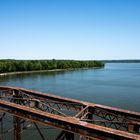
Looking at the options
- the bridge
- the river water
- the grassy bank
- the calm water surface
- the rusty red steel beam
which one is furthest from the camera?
the grassy bank

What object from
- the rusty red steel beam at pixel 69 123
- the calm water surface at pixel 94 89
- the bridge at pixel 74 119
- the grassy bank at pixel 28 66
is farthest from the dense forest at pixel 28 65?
the rusty red steel beam at pixel 69 123

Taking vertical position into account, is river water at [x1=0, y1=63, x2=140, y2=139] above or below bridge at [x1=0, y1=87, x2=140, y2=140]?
below

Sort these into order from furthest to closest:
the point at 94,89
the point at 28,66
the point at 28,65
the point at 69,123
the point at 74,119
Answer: the point at 28,65, the point at 28,66, the point at 94,89, the point at 74,119, the point at 69,123

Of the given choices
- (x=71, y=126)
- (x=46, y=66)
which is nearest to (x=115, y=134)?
(x=71, y=126)

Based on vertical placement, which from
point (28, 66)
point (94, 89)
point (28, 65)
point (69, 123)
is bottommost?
point (94, 89)

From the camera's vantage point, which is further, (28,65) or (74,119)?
(28,65)

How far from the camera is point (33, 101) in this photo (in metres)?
19.4

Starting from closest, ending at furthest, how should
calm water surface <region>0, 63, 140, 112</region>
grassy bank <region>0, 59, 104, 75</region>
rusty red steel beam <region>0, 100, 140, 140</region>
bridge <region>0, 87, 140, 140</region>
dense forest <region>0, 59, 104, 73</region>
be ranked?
1. rusty red steel beam <region>0, 100, 140, 140</region>
2. bridge <region>0, 87, 140, 140</region>
3. calm water surface <region>0, 63, 140, 112</region>
4. grassy bank <region>0, 59, 104, 75</region>
5. dense forest <region>0, 59, 104, 73</region>

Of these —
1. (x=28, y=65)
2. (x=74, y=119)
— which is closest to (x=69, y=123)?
(x=74, y=119)

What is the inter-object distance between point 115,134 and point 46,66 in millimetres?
142111

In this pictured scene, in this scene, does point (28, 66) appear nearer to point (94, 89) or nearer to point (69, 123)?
point (94, 89)

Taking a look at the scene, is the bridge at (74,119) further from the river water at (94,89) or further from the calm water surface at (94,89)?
the calm water surface at (94,89)

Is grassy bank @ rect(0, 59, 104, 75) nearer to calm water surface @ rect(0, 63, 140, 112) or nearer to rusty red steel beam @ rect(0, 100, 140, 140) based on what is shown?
calm water surface @ rect(0, 63, 140, 112)

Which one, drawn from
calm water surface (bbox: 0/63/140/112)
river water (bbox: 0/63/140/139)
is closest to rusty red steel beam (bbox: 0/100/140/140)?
river water (bbox: 0/63/140/139)
